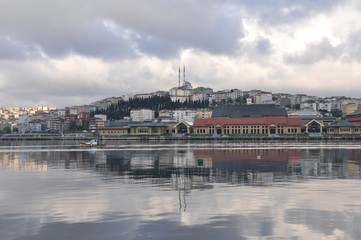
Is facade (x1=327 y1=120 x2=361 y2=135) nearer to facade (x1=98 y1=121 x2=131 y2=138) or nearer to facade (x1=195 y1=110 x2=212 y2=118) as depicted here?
facade (x1=98 y1=121 x2=131 y2=138)

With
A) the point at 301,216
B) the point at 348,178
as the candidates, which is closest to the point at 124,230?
the point at 301,216

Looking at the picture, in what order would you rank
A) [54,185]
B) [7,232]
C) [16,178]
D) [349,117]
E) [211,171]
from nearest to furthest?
[7,232] < [54,185] < [16,178] < [211,171] < [349,117]

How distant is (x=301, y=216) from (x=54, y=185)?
10.6 meters

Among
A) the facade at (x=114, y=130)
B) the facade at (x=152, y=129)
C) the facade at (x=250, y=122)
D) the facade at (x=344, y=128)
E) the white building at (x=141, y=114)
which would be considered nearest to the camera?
the facade at (x=344, y=128)

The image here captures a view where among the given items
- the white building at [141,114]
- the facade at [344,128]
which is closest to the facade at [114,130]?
the white building at [141,114]

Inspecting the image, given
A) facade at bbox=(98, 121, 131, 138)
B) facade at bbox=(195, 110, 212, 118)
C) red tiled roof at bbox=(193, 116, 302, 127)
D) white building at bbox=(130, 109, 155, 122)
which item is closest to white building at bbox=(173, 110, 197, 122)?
facade at bbox=(195, 110, 212, 118)

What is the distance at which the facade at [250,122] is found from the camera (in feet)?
402

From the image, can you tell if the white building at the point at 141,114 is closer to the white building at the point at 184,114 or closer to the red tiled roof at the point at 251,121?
the white building at the point at 184,114

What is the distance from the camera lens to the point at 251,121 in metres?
126

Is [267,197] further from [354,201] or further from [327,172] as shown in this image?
[327,172]

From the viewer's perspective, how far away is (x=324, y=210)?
13.1 meters

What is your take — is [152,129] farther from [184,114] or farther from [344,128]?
[344,128]

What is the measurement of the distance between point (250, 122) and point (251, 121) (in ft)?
1.31

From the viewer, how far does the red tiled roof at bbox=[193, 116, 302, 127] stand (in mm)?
122688
